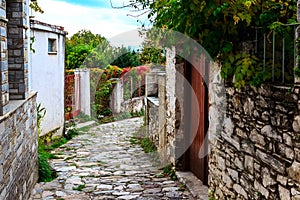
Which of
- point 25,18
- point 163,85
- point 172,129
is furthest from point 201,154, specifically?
point 25,18

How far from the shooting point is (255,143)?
12.6 ft

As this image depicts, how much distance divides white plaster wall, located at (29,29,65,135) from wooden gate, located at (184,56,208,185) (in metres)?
3.90

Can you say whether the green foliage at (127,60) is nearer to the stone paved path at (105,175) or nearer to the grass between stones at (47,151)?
the grass between stones at (47,151)

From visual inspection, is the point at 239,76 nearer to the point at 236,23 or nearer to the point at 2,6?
the point at 236,23

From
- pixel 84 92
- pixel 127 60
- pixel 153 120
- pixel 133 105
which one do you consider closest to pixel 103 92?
A: pixel 84 92

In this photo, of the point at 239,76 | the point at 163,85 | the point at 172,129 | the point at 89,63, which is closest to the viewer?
the point at 239,76

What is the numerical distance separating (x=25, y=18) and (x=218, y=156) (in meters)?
3.45

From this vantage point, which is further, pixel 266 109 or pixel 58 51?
pixel 58 51

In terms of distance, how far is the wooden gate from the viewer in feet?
20.9

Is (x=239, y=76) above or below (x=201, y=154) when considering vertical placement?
above

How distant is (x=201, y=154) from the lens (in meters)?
6.54

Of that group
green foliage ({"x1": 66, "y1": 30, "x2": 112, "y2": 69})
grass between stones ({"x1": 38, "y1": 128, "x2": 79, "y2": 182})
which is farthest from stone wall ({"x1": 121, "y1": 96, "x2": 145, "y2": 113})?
grass between stones ({"x1": 38, "y1": 128, "x2": 79, "y2": 182})

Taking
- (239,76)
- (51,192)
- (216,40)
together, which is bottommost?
Result: (51,192)

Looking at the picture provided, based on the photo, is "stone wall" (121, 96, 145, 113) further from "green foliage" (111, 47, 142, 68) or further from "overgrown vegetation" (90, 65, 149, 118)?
Result: "green foliage" (111, 47, 142, 68)
